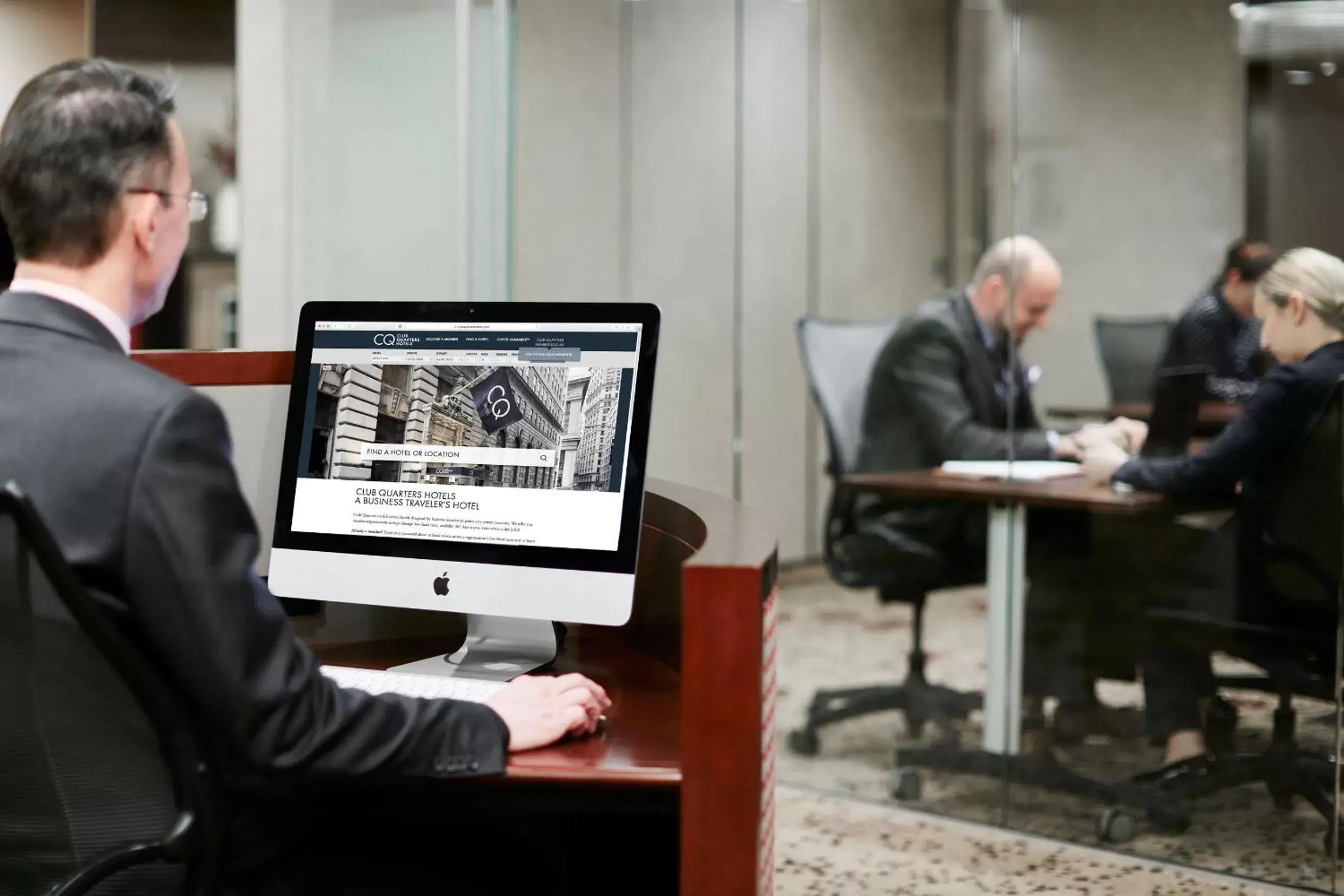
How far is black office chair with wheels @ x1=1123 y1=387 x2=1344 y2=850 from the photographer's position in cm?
290

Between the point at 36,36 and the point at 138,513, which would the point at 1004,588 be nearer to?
the point at 138,513

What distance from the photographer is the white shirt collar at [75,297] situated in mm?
1330

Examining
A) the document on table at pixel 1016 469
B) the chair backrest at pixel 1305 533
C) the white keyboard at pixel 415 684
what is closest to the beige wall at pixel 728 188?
the document on table at pixel 1016 469

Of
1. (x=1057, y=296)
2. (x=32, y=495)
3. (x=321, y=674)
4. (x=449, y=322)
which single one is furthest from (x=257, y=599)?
(x=1057, y=296)

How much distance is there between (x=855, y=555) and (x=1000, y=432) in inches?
21.9

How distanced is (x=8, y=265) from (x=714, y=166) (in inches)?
75.7

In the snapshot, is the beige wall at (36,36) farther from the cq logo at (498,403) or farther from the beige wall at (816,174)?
the cq logo at (498,403)

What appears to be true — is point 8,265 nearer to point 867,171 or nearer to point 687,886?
point 687,886

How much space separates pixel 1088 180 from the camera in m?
3.27

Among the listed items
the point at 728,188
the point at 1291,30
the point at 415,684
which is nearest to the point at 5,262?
the point at 415,684

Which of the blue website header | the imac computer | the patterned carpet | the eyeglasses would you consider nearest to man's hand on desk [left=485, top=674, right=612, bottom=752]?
the imac computer

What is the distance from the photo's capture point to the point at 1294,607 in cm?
298

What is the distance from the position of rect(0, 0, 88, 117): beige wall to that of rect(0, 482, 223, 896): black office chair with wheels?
4310mm

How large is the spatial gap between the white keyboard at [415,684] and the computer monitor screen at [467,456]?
0.10 m
